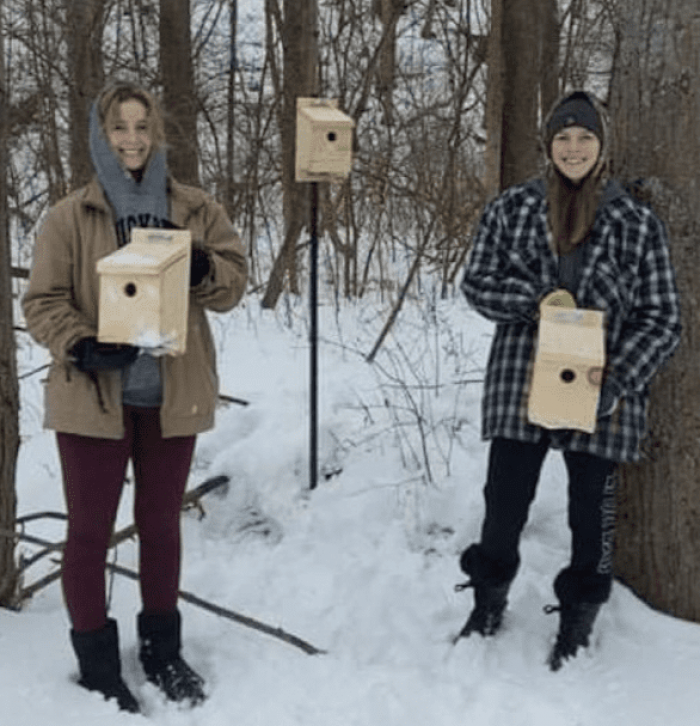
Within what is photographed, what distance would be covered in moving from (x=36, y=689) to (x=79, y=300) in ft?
3.60

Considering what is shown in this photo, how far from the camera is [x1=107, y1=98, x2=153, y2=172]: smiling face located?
7.77 feet

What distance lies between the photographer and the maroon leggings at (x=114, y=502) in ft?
7.92

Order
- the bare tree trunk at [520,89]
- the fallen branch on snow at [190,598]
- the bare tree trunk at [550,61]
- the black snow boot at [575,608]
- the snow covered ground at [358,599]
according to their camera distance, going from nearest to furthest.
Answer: the snow covered ground at [358,599] → the black snow boot at [575,608] → the fallen branch on snow at [190,598] → the bare tree trunk at [520,89] → the bare tree trunk at [550,61]

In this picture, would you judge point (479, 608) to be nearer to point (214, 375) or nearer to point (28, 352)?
point (214, 375)

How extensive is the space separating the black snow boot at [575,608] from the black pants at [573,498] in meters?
0.01

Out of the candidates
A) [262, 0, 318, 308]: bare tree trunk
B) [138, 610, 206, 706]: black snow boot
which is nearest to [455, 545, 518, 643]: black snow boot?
[138, 610, 206, 706]: black snow boot

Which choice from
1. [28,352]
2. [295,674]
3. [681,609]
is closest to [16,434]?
[295,674]

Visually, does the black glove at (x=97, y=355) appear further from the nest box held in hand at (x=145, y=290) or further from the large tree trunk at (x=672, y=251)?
the large tree trunk at (x=672, y=251)

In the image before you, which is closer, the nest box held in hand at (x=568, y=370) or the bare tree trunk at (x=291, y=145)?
the nest box held in hand at (x=568, y=370)

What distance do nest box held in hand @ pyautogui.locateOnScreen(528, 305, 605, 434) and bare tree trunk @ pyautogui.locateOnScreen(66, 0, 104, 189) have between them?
478 centimetres

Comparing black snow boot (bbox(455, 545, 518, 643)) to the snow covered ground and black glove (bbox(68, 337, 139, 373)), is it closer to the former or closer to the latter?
the snow covered ground

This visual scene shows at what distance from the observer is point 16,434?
→ 301 cm

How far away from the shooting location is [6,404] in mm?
2963

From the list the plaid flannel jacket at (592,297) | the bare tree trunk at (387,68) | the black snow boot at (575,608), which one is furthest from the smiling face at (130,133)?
the bare tree trunk at (387,68)
